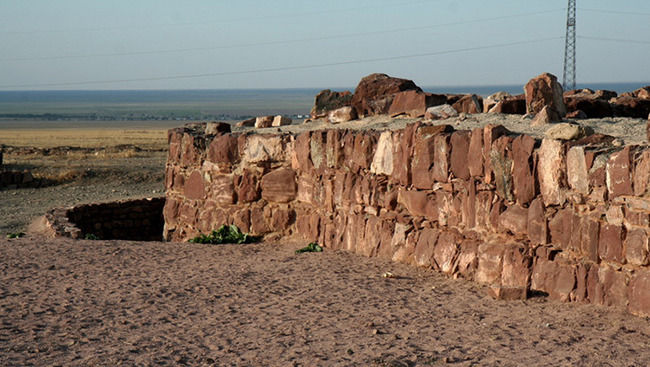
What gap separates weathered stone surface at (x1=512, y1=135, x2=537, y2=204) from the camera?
23.4ft

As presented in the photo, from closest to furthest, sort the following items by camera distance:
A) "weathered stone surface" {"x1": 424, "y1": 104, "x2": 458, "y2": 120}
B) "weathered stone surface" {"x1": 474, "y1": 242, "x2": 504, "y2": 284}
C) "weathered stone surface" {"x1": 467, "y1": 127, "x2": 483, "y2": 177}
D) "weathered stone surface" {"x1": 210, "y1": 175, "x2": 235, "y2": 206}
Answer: "weathered stone surface" {"x1": 474, "y1": 242, "x2": 504, "y2": 284}, "weathered stone surface" {"x1": 467, "y1": 127, "x2": 483, "y2": 177}, "weathered stone surface" {"x1": 424, "y1": 104, "x2": 458, "y2": 120}, "weathered stone surface" {"x1": 210, "y1": 175, "x2": 235, "y2": 206}

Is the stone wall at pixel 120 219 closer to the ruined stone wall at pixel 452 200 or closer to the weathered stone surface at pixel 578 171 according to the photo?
the ruined stone wall at pixel 452 200

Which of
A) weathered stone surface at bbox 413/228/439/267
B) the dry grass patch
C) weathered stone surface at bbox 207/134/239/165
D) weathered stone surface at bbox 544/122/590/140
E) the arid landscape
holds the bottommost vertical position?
the dry grass patch

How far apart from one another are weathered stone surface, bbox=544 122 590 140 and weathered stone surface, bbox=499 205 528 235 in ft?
2.52

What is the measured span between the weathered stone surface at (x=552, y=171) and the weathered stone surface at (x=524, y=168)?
0.27 ft

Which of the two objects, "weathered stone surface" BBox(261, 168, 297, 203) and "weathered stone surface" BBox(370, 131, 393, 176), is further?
"weathered stone surface" BBox(261, 168, 297, 203)

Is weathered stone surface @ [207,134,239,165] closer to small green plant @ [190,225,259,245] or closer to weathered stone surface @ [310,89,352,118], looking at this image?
small green plant @ [190,225,259,245]

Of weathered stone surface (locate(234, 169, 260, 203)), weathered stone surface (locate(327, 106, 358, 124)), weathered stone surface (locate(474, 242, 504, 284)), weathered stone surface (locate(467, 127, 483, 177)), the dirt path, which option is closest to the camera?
the dirt path

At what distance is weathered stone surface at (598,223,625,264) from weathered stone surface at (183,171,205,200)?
6.62m

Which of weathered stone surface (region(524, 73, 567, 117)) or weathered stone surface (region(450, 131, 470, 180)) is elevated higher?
weathered stone surface (region(524, 73, 567, 117))

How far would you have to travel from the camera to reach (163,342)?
19.4 feet

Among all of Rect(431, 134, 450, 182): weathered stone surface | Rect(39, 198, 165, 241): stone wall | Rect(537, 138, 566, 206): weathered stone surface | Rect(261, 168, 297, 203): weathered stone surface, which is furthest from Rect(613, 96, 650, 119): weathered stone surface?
Rect(39, 198, 165, 241): stone wall

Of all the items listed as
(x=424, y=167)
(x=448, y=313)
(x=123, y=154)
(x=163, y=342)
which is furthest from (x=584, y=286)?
(x=123, y=154)

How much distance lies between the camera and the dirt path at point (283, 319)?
5547 millimetres
